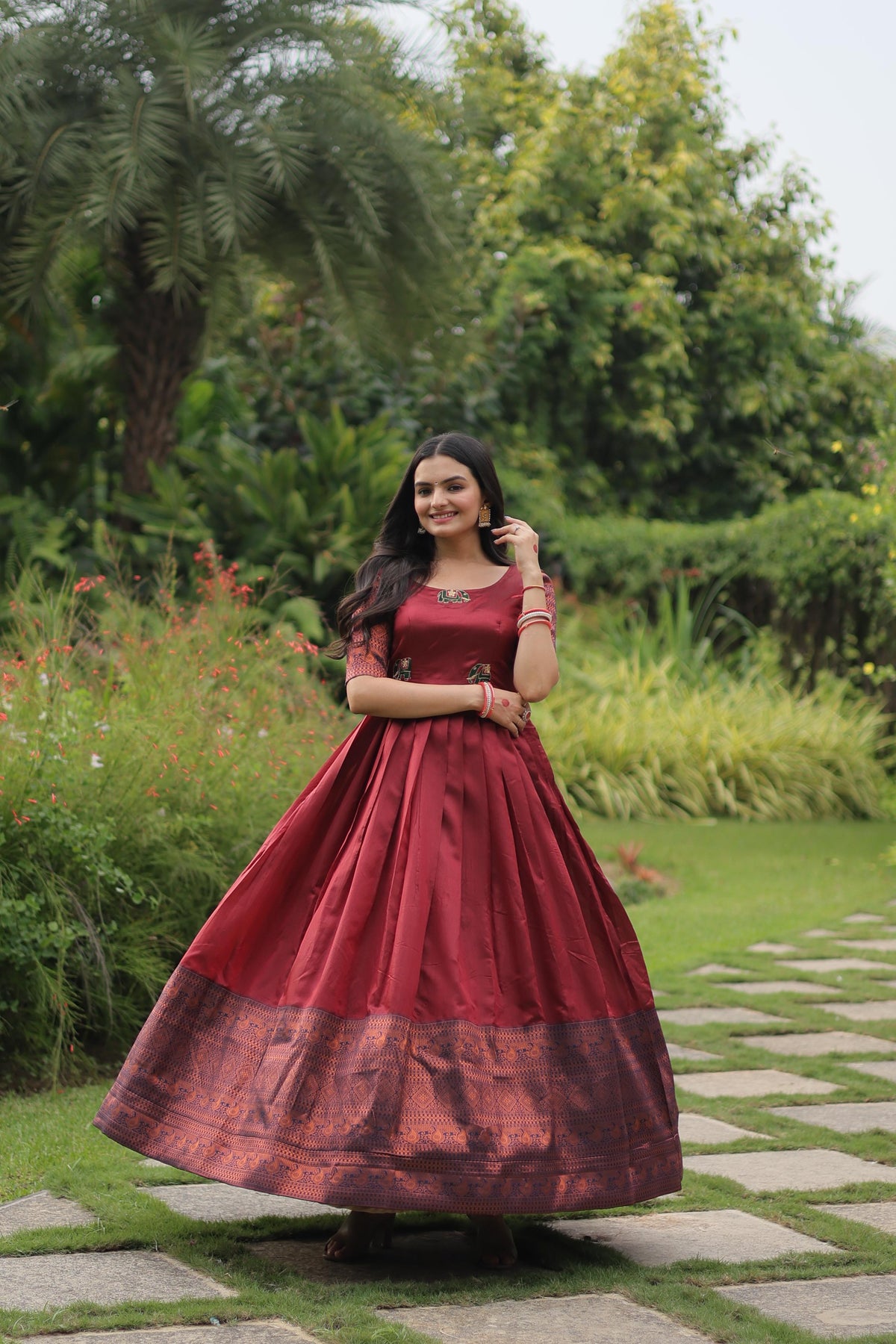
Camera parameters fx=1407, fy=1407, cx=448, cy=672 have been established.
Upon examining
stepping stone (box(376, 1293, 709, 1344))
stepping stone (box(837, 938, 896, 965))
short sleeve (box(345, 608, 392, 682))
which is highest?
short sleeve (box(345, 608, 392, 682))

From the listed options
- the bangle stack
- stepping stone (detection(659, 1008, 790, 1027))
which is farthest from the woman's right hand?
stepping stone (detection(659, 1008, 790, 1027))

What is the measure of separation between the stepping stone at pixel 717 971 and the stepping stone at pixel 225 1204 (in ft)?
9.37

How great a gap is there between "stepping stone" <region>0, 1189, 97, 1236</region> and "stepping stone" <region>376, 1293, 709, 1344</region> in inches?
30.3

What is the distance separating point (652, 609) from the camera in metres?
12.9

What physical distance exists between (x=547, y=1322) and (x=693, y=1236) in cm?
60

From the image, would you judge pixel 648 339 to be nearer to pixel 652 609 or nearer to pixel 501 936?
pixel 652 609

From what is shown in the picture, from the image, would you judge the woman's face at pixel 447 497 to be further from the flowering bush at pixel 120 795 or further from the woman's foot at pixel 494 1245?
the flowering bush at pixel 120 795

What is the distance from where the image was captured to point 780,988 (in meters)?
5.40

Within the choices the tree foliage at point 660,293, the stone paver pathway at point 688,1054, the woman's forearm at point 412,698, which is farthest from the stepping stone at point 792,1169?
the tree foliage at point 660,293

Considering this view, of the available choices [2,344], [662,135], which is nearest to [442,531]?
[2,344]

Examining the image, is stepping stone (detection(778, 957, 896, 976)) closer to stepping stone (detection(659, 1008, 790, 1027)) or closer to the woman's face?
stepping stone (detection(659, 1008, 790, 1027))

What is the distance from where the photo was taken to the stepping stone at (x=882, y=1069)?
4164 mm

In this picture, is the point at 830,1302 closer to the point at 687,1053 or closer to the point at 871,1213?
the point at 871,1213

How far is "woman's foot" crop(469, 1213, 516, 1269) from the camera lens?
103 inches
